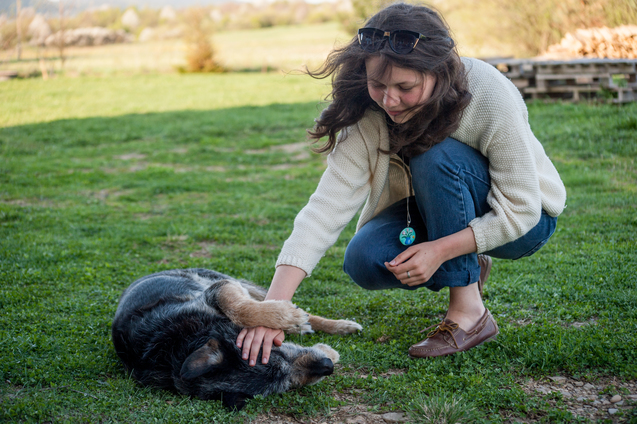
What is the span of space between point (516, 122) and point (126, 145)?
958 cm

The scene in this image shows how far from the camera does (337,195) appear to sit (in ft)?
9.96

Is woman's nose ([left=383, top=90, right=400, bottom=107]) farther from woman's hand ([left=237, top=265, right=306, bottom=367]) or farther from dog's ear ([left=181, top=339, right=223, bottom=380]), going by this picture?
dog's ear ([left=181, top=339, right=223, bottom=380])

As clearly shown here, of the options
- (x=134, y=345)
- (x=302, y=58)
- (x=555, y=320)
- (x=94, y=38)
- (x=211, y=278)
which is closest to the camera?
(x=134, y=345)

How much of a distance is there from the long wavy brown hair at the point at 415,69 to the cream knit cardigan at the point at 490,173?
10 centimetres

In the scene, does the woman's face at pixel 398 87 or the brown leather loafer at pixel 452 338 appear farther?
the brown leather loafer at pixel 452 338

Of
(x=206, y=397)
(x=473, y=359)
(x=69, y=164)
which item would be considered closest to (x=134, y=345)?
(x=206, y=397)

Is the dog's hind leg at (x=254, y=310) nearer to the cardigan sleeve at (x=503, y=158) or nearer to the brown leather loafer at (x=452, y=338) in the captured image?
the brown leather loafer at (x=452, y=338)

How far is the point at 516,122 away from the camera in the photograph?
2.77 meters

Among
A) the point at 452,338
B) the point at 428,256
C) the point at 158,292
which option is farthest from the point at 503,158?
the point at 158,292

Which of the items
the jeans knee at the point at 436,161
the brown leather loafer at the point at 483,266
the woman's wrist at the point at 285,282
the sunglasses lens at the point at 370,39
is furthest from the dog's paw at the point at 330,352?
the sunglasses lens at the point at 370,39

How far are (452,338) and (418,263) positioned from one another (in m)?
0.62

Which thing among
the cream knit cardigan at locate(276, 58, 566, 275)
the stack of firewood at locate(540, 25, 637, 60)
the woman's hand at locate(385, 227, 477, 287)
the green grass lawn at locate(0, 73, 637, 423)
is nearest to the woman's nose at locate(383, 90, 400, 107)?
the cream knit cardigan at locate(276, 58, 566, 275)

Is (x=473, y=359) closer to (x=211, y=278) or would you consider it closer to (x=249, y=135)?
(x=211, y=278)

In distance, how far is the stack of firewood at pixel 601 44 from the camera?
9.33 meters
